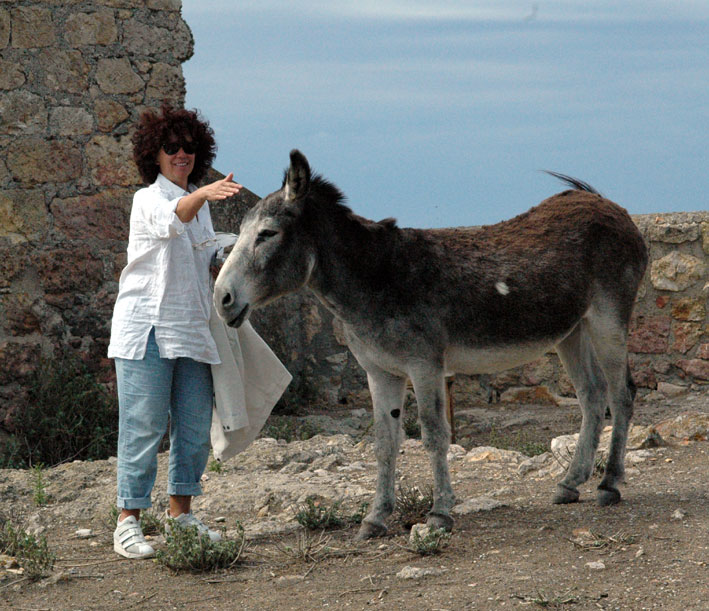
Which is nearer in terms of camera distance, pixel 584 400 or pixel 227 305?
pixel 227 305

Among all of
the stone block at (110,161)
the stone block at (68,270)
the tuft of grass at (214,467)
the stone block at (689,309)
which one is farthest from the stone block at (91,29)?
the stone block at (689,309)

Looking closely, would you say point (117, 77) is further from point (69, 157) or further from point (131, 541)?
point (131, 541)

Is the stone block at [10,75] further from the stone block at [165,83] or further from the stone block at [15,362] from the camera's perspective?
the stone block at [15,362]

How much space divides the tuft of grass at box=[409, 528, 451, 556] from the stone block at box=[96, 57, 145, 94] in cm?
526

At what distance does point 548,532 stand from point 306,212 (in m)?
1.96

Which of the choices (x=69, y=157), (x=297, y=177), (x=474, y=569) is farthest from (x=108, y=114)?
(x=474, y=569)

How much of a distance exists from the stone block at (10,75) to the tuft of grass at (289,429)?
12.0 ft

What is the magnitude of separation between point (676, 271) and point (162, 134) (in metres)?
5.62

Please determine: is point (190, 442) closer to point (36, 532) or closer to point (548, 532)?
point (36, 532)

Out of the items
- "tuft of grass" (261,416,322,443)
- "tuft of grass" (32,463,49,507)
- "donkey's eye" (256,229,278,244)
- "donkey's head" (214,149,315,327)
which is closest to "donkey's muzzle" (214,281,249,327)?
"donkey's head" (214,149,315,327)

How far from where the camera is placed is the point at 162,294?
170 inches

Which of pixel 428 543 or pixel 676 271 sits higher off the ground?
pixel 676 271

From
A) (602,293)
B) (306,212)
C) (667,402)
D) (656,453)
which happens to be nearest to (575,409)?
(667,402)

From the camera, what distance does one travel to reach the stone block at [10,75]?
759 centimetres
